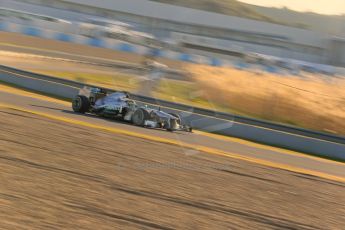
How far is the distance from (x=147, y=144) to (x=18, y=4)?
49378mm

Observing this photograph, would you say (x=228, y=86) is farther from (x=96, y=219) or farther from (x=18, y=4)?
(x=18, y=4)

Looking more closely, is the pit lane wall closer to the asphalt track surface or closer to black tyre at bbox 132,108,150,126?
black tyre at bbox 132,108,150,126

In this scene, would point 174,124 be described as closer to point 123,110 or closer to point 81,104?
point 123,110

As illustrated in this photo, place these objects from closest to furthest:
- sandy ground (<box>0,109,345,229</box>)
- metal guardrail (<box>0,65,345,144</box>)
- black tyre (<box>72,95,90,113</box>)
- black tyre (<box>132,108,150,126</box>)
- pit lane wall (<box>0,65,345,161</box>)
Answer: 1. sandy ground (<box>0,109,345,229</box>)
2. black tyre (<box>132,108,150,126</box>)
3. black tyre (<box>72,95,90,113</box>)
4. pit lane wall (<box>0,65,345,161</box>)
5. metal guardrail (<box>0,65,345,144</box>)

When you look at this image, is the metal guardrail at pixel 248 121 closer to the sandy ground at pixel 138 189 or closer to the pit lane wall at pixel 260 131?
the pit lane wall at pixel 260 131

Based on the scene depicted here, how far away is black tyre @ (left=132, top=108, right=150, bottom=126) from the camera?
12.7 metres

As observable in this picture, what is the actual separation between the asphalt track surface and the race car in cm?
153

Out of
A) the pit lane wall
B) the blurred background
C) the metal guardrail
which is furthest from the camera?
the blurred background

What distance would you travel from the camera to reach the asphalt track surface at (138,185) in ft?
15.9

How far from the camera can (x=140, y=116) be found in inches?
502

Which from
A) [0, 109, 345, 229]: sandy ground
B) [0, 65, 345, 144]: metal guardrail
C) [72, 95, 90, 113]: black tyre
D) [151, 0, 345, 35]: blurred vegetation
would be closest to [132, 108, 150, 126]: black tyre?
[72, 95, 90, 113]: black tyre

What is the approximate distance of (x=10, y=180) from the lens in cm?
555

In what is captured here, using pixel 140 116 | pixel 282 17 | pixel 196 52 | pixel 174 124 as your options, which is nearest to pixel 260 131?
pixel 174 124

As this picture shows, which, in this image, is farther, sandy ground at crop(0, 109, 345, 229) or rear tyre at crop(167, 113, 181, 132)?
rear tyre at crop(167, 113, 181, 132)
